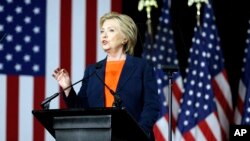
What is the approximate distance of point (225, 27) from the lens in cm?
552

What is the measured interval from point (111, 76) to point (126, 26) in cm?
25

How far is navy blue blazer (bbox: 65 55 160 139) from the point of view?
254 cm

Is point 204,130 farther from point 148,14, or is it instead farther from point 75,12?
point 75,12

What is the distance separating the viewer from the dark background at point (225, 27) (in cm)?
542

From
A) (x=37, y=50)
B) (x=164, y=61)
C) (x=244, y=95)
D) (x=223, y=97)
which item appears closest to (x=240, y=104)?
(x=244, y=95)

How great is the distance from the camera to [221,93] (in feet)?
17.5

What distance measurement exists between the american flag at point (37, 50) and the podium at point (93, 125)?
99.1 inches

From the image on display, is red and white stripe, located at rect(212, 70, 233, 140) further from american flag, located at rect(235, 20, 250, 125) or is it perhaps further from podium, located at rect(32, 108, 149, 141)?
podium, located at rect(32, 108, 149, 141)

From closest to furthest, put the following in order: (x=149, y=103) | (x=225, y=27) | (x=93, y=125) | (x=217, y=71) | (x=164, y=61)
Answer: (x=93, y=125), (x=149, y=103), (x=164, y=61), (x=217, y=71), (x=225, y=27)

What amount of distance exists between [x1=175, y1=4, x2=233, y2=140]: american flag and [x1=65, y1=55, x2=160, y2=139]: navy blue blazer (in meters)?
2.58

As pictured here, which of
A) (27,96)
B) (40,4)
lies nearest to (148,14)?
(40,4)

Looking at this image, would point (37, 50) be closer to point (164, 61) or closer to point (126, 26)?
point (164, 61)

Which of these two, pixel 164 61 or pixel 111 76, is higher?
pixel 164 61

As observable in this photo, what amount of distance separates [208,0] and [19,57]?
182 centimetres
